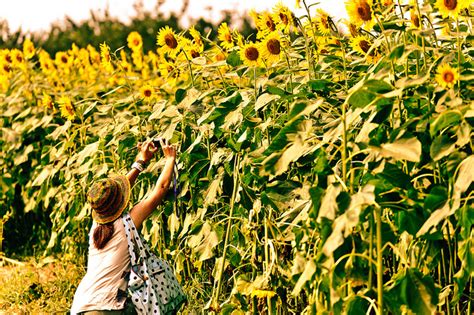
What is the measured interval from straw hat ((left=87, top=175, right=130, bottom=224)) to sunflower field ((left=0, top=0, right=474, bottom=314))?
0.33m

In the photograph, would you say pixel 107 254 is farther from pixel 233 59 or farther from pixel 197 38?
pixel 197 38

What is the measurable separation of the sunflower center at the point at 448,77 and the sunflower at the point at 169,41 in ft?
6.45

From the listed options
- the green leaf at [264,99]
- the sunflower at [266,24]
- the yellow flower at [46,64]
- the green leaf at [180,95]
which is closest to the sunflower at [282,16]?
the sunflower at [266,24]

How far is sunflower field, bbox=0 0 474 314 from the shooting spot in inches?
108

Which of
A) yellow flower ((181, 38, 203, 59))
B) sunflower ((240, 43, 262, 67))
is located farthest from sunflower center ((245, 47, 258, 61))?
yellow flower ((181, 38, 203, 59))

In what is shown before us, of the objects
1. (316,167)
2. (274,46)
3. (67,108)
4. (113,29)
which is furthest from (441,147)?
(113,29)

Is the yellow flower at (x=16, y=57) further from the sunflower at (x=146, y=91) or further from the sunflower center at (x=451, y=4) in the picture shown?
the sunflower center at (x=451, y=4)

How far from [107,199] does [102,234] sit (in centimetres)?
16

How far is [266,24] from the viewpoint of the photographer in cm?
411

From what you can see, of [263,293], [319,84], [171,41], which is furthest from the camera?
[171,41]

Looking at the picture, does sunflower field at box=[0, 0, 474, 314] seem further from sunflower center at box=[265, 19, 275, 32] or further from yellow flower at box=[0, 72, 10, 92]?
yellow flower at box=[0, 72, 10, 92]

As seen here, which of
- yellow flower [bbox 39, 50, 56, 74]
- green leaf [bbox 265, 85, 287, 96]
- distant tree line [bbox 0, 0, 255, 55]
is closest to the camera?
green leaf [bbox 265, 85, 287, 96]

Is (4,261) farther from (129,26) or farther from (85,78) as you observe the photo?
(129,26)

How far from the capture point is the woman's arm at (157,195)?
398 centimetres
